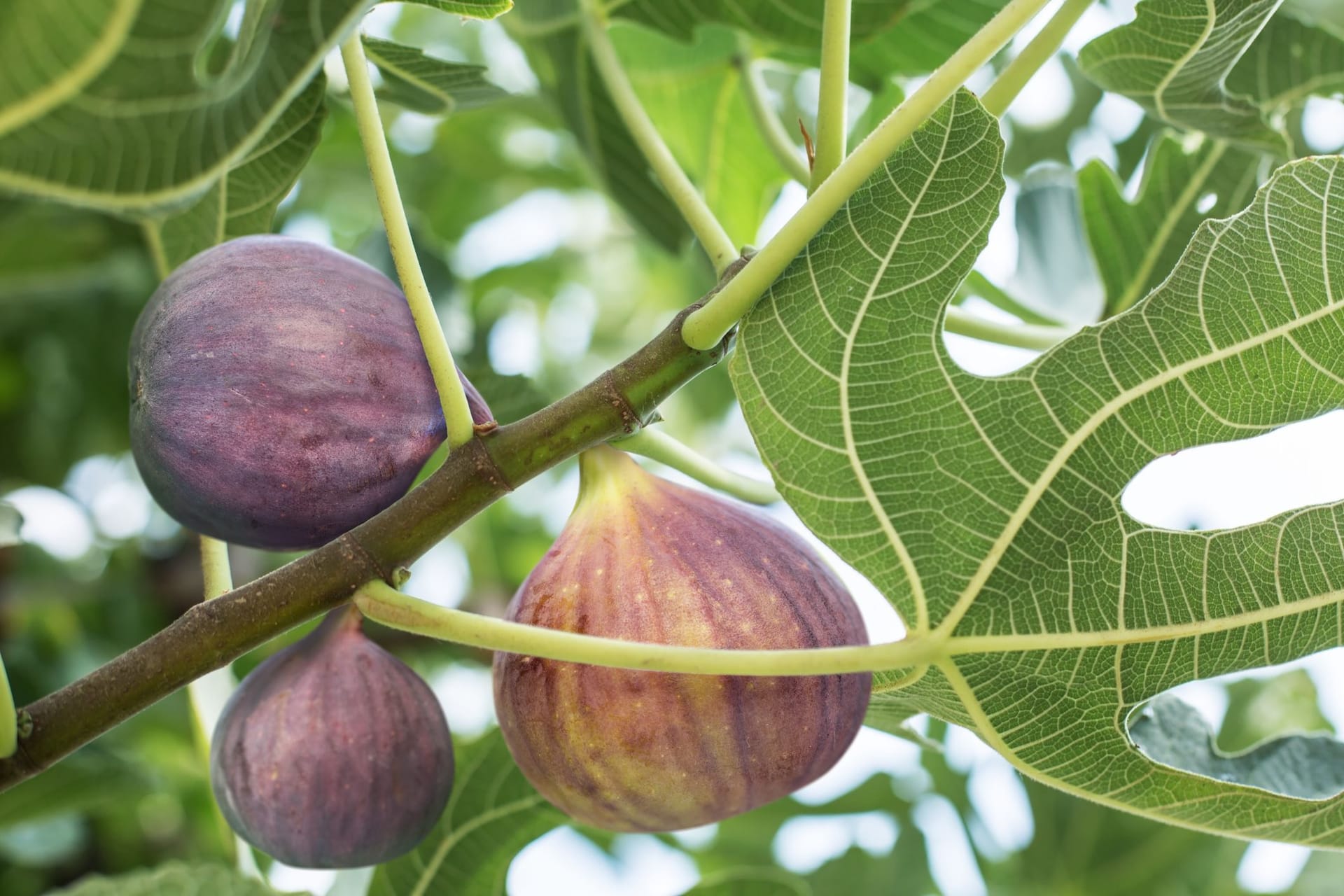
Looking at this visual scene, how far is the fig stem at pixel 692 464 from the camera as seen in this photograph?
1067mm

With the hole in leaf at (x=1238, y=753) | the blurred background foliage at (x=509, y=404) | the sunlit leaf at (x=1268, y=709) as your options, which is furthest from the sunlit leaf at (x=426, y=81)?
the sunlit leaf at (x=1268, y=709)

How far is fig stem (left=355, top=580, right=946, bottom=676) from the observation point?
2.72ft

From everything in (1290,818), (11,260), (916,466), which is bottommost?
(1290,818)

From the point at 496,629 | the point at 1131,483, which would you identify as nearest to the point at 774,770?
the point at 496,629

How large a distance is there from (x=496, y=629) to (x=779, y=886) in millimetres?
796

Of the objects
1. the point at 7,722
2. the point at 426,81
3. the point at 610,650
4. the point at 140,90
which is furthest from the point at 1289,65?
the point at 7,722

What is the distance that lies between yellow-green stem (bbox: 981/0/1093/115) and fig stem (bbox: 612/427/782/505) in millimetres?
417

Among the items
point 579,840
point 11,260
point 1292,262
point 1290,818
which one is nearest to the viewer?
point 1292,262

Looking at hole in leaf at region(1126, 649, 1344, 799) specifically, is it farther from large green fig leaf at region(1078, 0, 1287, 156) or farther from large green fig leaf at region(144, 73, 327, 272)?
large green fig leaf at region(144, 73, 327, 272)

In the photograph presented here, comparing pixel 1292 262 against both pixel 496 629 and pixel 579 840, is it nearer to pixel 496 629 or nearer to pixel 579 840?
pixel 496 629

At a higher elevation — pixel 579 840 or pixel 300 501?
pixel 579 840

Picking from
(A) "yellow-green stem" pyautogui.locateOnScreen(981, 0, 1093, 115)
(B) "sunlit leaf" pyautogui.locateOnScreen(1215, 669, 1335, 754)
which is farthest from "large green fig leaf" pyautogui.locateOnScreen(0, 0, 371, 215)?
(B) "sunlit leaf" pyautogui.locateOnScreen(1215, 669, 1335, 754)

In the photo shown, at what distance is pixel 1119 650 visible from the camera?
3.02ft

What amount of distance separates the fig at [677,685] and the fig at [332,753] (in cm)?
14
